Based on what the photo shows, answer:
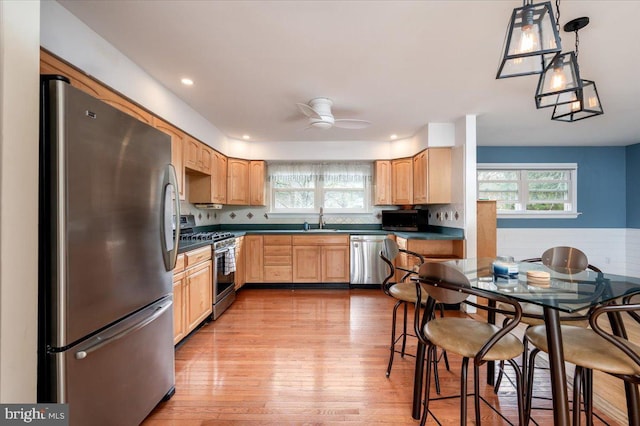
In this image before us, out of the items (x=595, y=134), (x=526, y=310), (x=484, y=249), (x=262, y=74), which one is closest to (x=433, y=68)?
(x=262, y=74)

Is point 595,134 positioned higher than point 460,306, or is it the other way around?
point 595,134

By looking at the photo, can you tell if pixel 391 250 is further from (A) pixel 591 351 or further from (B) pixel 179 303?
(B) pixel 179 303

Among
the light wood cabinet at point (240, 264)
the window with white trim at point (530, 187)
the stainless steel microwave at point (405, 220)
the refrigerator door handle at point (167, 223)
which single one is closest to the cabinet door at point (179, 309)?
the refrigerator door handle at point (167, 223)

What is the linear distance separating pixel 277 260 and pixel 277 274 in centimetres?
23

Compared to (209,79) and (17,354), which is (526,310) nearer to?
(17,354)

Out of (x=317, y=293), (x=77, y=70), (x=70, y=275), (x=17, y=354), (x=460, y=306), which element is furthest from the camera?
(x=317, y=293)

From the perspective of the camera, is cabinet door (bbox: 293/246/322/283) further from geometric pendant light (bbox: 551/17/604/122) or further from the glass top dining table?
geometric pendant light (bbox: 551/17/604/122)

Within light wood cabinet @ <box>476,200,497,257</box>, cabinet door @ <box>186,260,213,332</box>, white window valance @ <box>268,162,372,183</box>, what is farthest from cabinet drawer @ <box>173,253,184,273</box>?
light wood cabinet @ <box>476,200,497,257</box>

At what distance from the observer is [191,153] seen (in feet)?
10.3

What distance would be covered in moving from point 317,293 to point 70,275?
3.31m

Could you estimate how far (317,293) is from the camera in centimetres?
409

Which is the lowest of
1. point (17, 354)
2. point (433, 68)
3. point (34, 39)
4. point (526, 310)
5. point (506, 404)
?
point (506, 404)

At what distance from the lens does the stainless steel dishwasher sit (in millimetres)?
4281

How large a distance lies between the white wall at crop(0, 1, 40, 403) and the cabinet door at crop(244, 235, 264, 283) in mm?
3232
